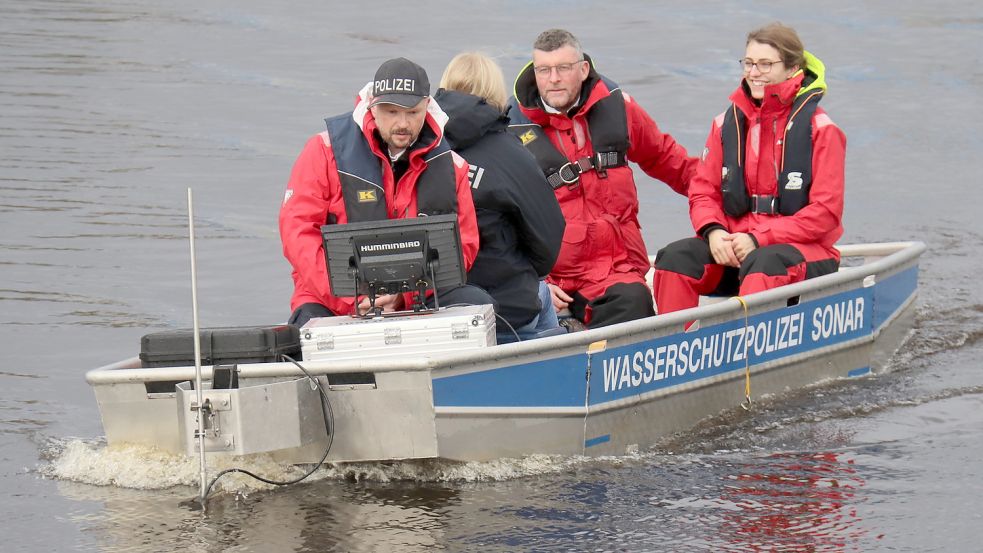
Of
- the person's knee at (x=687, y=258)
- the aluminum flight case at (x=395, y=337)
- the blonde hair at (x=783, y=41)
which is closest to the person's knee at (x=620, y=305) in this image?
the person's knee at (x=687, y=258)

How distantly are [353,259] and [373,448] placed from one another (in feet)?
2.31

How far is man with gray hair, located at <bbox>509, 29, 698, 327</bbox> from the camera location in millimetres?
7520

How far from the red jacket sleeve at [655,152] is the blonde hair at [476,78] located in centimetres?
157

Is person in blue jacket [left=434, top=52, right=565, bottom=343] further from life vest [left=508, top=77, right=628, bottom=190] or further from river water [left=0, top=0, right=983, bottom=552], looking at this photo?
life vest [left=508, top=77, right=628, bottom=190]

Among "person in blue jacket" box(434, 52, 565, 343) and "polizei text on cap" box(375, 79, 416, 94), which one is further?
"person in blue jacket" box(434, 52, 565, 343)

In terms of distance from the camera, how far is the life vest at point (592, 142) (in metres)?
7.59

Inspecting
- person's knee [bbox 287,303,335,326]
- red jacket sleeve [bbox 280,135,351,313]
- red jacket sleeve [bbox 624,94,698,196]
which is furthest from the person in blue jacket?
red jacket sleeve [bbox 624,94,698,196]

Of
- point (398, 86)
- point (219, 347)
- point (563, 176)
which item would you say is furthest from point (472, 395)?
point (563, 176)

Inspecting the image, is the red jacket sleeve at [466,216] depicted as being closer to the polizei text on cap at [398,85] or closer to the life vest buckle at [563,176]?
the polizei text on cap at [398,85]

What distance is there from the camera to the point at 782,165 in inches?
295

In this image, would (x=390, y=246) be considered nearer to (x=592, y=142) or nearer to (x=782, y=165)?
(x=592, y=142)

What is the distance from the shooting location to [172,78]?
59.1 feet

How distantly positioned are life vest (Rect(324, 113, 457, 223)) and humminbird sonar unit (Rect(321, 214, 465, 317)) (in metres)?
0.35

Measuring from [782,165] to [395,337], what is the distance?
2.69m
